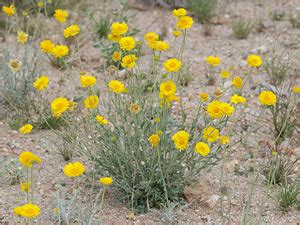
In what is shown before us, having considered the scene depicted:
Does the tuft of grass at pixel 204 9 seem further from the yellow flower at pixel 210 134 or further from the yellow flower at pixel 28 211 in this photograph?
the yellow flower at pixel 28 211

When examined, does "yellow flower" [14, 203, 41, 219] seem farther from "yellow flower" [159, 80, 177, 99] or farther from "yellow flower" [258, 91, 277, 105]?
"yellow flower" [258, 91, 277, 105]

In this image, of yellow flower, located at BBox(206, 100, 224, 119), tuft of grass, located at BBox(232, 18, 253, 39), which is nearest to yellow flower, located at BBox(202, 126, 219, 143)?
yellow flower, located at BBox(206, 100, 224, 119)

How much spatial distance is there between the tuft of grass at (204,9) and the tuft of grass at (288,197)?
10.2 feet

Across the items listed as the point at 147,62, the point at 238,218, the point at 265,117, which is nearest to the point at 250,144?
the point at 265,117

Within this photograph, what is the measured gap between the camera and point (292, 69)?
5059mm

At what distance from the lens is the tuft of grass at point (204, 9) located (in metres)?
6.09

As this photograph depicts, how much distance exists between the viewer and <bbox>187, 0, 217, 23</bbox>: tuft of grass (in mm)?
6090

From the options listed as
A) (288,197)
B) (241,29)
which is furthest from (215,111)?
(241,29)

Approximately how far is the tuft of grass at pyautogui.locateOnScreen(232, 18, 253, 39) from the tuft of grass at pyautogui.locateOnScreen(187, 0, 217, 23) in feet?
1.32

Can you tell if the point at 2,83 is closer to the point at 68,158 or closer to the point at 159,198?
the point at 68,158

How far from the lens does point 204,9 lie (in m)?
6.09

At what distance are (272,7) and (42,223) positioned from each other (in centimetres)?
429

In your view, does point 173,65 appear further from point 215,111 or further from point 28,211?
point 28,211

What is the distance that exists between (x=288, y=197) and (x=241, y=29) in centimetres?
276
